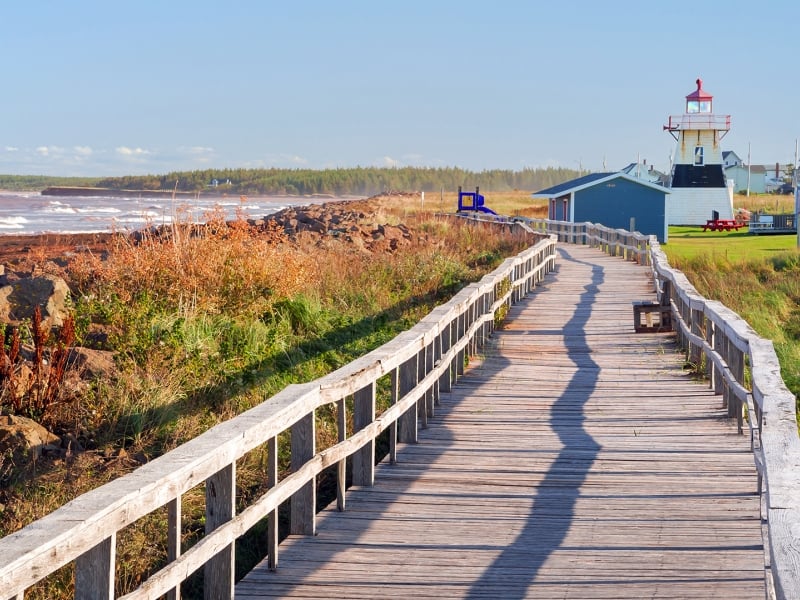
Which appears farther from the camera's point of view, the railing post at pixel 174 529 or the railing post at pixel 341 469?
the railing post at pixel 341 469

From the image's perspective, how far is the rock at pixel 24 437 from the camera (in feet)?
27.6

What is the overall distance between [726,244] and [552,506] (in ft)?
140

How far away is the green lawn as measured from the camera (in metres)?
38.4

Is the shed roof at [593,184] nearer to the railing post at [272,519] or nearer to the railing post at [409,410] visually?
the railing post at [409,410]

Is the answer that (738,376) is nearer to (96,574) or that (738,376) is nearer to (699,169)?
(96,574)

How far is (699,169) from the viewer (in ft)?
208

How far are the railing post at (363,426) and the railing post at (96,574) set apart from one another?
11.0ft

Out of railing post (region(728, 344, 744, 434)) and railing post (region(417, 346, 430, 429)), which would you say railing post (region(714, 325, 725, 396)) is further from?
railing post (region(417, 346, 430, 429))

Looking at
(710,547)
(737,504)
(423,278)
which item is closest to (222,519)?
(710,547)

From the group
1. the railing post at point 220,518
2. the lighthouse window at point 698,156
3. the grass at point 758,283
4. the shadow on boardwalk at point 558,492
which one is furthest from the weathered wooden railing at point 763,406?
the lighthouse window at point 698,156

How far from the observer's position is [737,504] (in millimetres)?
6625

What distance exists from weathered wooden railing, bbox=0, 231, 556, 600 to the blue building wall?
Result: 41.1 metres

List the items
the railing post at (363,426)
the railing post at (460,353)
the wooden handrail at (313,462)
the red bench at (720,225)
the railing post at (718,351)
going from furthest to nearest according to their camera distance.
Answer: the red bench at (720,225)
the railing post at (460,353)
the railing post at (718,351)
the railing post at (363,426)
the wooden handrail at (313,462)

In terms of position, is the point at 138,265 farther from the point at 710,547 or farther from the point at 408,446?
the point at 710,547
